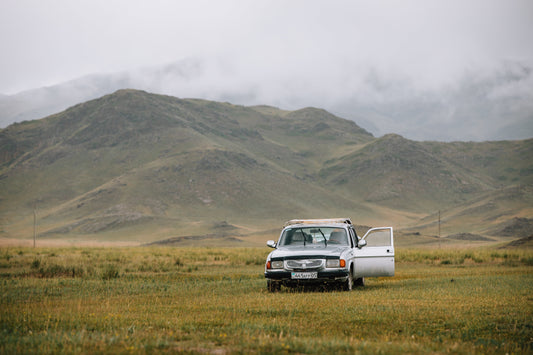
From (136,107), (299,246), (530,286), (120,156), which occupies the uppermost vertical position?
(136,107)

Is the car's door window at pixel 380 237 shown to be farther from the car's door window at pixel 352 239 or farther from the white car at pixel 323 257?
the car's door window at pixel 352 239

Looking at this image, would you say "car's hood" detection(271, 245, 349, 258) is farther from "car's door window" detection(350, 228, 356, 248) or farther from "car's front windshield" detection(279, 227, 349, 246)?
"car's door window" detection(350, 228, 356, 248)

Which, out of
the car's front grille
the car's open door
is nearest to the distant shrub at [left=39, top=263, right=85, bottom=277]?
the car's front grille

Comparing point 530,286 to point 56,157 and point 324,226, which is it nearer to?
point 324,226

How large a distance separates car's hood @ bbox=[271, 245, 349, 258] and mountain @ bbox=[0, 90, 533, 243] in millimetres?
79250

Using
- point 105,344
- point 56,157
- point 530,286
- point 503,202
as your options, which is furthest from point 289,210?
point 105,344

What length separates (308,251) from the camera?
16016 millimetres

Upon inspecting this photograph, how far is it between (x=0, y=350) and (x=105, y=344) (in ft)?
4.17

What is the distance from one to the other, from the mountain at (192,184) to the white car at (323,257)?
78.1 meters

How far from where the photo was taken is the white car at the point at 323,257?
51.2ft

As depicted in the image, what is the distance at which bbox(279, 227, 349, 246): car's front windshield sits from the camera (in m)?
17.3

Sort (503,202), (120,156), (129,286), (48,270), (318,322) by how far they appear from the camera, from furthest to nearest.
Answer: (120,156)
(503,202)
(48,270)
(129,286)
(318,322)

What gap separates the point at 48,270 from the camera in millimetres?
26016

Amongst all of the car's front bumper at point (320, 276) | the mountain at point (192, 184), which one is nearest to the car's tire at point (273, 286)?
the car's front bumper at point (320, 276)
